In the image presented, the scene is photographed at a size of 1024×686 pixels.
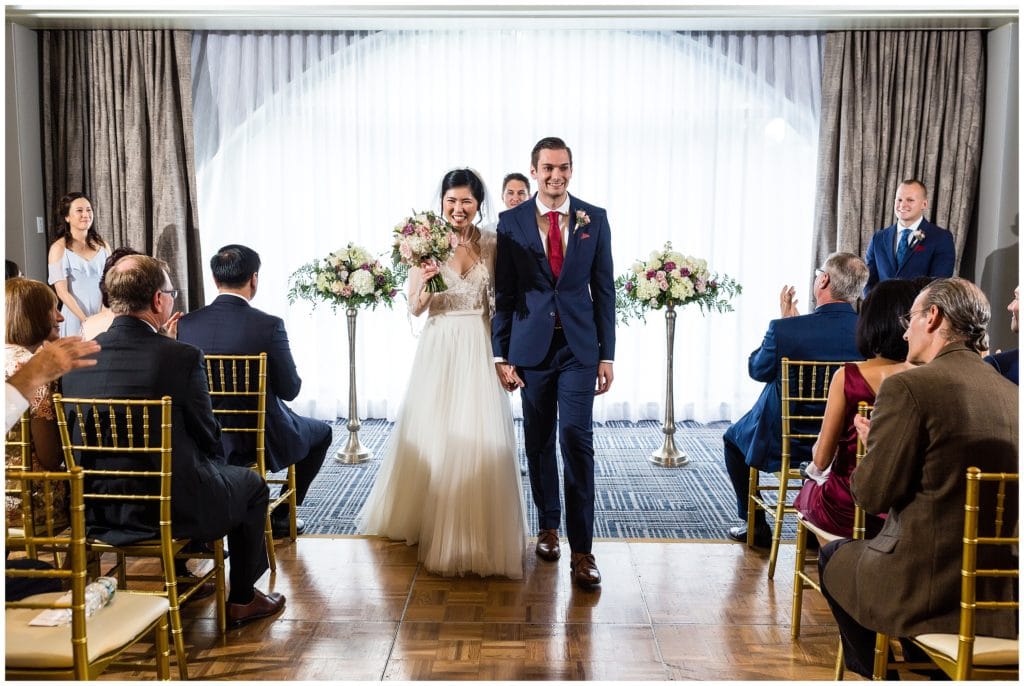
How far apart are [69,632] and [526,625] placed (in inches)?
65.9

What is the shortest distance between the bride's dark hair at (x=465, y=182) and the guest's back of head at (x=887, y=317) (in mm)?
1910

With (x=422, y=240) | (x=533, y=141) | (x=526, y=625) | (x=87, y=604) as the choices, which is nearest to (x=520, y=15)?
(x=533, y=141)

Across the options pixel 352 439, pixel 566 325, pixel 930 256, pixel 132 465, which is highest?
pixel 930 256

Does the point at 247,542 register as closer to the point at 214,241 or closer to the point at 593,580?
the point at 593,580

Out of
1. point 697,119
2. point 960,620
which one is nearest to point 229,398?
point 960,620

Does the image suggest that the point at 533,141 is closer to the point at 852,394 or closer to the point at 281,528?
the point at 281,528

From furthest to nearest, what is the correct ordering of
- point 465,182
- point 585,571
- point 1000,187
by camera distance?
point 1000,187, point 465,182, point 585,571

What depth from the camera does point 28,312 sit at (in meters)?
2.94

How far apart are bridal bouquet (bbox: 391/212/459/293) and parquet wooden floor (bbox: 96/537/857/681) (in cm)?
139

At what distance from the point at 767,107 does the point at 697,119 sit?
0.56 m

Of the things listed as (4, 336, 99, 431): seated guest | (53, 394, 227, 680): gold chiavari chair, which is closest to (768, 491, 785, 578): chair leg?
(53, 394, 227, 680): gold chiavari chair

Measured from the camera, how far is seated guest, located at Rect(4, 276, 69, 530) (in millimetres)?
2934

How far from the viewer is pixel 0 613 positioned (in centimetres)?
206

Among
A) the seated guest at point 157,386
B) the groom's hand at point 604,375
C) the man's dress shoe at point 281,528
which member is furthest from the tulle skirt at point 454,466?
the seated guest at point 157,386
